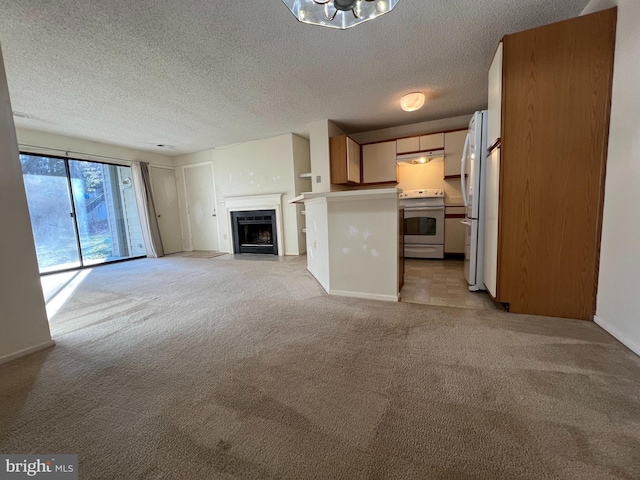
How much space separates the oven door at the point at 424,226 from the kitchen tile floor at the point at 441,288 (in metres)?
0.54

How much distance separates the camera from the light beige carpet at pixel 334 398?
0.87 metres

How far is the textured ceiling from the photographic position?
183 centimetres

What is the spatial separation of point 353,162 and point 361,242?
8.23 ft

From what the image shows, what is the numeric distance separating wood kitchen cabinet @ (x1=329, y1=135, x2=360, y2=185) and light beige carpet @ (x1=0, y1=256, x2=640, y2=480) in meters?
2.77

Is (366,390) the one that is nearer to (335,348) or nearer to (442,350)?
(335,348)

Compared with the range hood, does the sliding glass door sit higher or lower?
lower

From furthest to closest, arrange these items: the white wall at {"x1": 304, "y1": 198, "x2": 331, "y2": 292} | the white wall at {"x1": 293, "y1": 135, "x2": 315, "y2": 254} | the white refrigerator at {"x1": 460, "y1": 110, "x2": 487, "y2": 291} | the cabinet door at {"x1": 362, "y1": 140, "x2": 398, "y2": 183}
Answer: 1. the white wall at {"x1": 293, "y1": 135, "x2": 315, "y2": 254}
2. the cabinet door at {"x1": 362, "y1": 140, "x2": 398, "y2": 183}
3. the white wall at {"x1": 304, "y1": 198, "x2": 331, "y2": 292}
4. the white refrigerator at {"x1": 460, "y1": 110, "x2": 487, "y2": 291}

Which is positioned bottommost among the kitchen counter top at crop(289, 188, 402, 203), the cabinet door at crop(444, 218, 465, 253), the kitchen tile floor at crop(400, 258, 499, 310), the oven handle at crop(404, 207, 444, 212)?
the kitchen tile floor at crop(400, 258, 499, 310)

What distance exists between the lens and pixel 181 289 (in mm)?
3018

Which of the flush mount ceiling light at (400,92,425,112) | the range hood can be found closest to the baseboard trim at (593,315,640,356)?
the flush mount ceiling light at (400,92,425,112)

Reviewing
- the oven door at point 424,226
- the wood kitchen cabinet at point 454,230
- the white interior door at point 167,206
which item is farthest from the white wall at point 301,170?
the white interior door at point 167,206

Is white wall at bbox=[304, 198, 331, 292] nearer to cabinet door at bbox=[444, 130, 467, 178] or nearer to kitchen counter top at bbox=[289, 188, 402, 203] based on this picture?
kitchen counter top at bbox=[289, 188, 402, 203]

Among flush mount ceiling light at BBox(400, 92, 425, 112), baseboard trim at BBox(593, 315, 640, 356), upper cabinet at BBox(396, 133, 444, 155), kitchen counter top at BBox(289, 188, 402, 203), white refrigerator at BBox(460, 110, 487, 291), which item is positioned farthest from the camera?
upper cabinet at BBox(396, 133, 444, 155)

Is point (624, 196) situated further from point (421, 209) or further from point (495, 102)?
point (421, 209)
